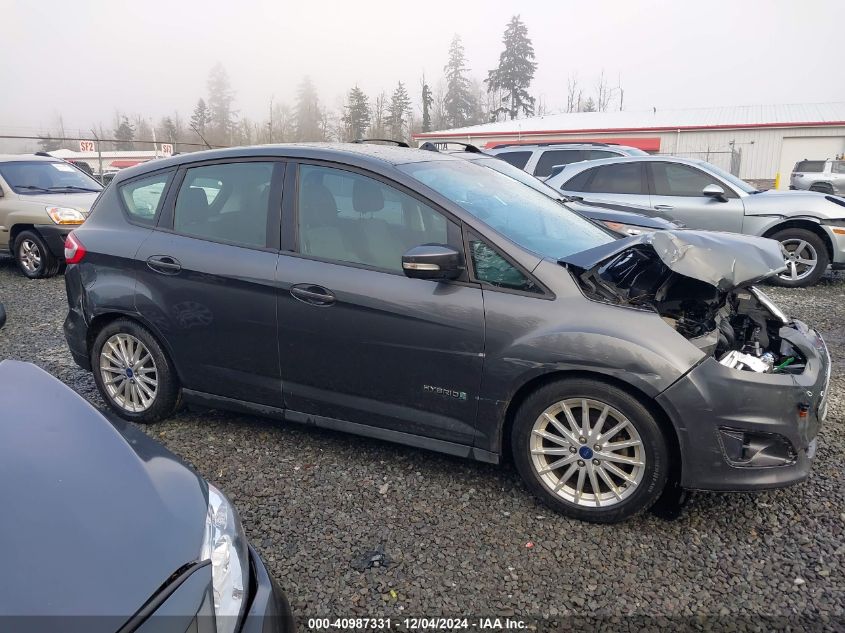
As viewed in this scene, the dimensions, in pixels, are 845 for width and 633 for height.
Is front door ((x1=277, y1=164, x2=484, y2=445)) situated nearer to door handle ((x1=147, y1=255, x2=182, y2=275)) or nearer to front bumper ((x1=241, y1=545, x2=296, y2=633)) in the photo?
door handle ((x1=147, y1=255, x2=182, y2=275))

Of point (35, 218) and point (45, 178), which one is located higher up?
point (45, 178)

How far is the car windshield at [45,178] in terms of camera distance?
9656 millimetres

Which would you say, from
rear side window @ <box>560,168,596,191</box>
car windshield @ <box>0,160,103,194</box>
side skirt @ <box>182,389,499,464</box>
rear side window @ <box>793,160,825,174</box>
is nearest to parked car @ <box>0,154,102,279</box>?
car windshield @ <box>0,160,103,194</box>

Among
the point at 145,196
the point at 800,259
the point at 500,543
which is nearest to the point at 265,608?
the point at 500,543

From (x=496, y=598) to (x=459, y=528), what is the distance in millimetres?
485

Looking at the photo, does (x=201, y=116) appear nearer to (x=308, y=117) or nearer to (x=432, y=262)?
(x=308, y=117)

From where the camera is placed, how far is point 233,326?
3.56 meters

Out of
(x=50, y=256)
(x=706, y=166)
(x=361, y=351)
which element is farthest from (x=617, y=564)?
(x=50, y=256)

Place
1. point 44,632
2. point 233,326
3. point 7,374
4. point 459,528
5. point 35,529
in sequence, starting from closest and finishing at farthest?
point 44,632
point 35,529
point 7,374
point 459,528
point 233,326

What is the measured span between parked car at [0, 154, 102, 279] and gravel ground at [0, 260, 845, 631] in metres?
6.73

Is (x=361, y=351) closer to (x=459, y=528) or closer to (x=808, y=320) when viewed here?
(x=459, y=528)

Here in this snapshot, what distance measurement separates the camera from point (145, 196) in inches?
158

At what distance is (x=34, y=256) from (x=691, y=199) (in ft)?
30.4

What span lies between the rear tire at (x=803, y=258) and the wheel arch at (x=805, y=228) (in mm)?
35
